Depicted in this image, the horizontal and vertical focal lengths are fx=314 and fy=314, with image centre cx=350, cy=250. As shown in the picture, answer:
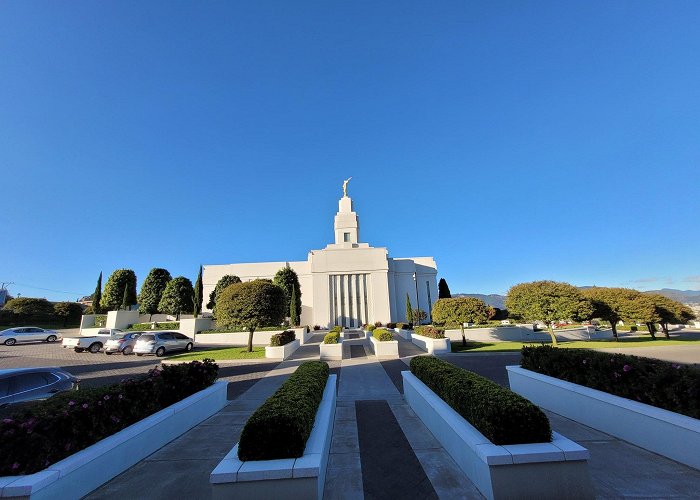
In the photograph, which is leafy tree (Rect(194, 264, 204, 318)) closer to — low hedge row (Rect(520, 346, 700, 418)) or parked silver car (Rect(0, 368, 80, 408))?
parked silver car (Rect(0, 368, 80, 408))

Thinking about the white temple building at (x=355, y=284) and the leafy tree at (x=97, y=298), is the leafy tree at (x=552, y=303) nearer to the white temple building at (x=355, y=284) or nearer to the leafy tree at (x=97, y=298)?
the white temple building at (x=355, y=284)

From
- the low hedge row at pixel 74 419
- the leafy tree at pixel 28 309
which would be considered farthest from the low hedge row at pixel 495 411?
the leafy tree at pixel 28 309

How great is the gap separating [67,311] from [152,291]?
19231 millimetres

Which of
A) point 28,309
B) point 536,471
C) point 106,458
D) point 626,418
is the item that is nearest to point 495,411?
point 536,471

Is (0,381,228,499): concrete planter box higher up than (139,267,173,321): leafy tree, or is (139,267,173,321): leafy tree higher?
(139,267,173,321): leafy tree

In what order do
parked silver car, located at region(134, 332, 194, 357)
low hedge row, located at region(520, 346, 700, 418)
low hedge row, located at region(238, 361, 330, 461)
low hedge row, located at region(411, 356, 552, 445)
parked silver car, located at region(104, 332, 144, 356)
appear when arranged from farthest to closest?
1. parked silver car, located at region(104, 332, 144, 356)
2. parked silver car, located at region(134, 332, 194, 357)
3. low hedge row, located at region(520, 346, 700, 418)
4. low hedge row, located at region(411, 356, 552, 445)
5. low hedge row, located at region(238, 361, 330, 461)

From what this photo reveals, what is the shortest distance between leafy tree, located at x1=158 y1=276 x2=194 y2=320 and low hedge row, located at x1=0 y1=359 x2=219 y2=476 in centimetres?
3271

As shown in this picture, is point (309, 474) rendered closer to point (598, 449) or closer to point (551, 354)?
point (598, 449)

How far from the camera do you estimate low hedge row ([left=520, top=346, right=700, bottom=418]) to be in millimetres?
4738

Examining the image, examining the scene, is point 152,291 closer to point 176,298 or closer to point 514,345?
point 176,298

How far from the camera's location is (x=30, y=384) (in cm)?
792

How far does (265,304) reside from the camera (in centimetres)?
1912

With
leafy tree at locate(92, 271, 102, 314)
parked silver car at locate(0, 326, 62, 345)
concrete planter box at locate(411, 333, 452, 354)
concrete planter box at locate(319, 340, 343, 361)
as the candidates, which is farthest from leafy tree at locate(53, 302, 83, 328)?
concrete planter box at locate(411, 333, 452, 354)

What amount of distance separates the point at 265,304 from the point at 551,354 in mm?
15223
